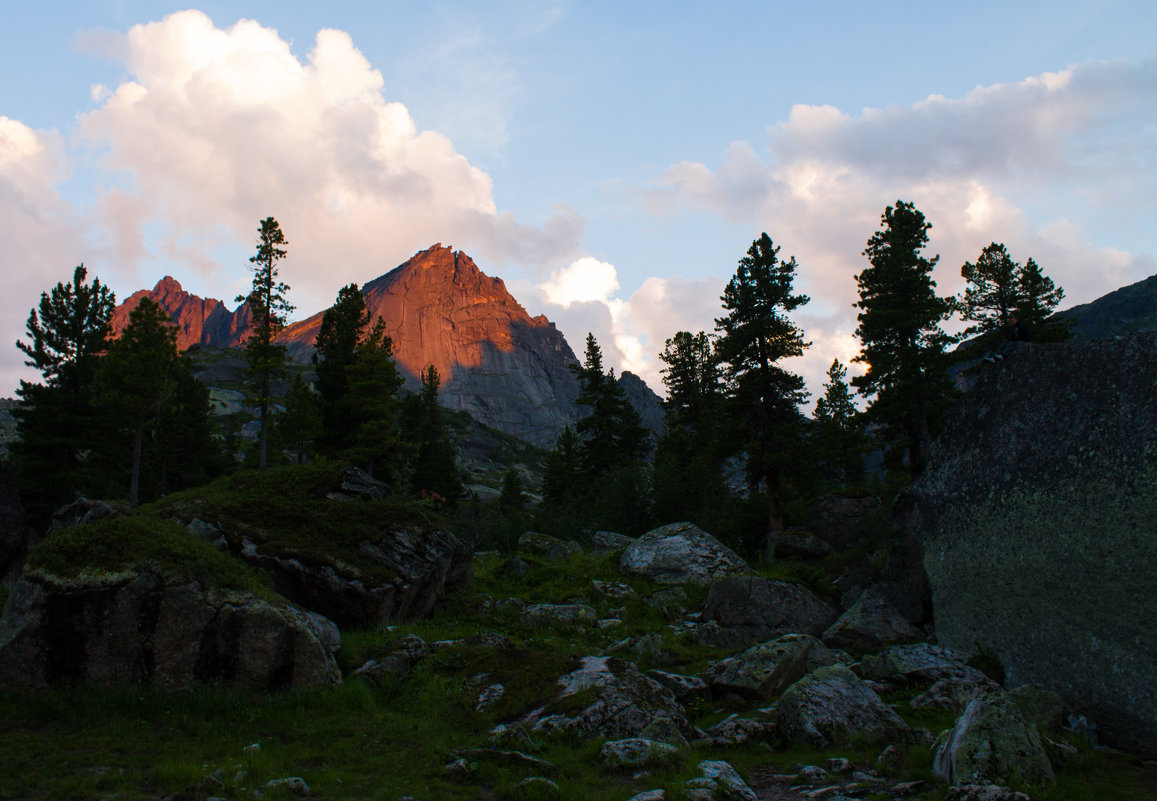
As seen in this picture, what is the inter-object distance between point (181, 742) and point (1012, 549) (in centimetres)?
1370

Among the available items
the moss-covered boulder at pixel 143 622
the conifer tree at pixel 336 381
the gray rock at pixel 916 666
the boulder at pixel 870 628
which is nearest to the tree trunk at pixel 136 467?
the conifer tree at pixel 336 381

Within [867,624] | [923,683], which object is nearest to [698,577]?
[867,624]

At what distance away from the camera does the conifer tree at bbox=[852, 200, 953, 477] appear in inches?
1196

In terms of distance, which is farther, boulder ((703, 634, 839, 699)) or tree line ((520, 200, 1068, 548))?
tree line ((520, 200, 1068, 548))

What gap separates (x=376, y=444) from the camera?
3819 cm

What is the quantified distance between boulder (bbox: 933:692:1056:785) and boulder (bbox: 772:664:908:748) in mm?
1654

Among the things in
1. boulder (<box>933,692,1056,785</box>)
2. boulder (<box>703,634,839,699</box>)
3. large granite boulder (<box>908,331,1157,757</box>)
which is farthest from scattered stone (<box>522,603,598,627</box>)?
boulder (<box>933,692,1056,785</box>)

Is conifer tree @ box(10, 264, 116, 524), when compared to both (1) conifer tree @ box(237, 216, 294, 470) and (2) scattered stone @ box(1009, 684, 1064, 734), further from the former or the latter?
(2) scattered stone @ box(1009, 684, 1064, 734)

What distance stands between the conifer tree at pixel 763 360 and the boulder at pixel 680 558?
7.74m

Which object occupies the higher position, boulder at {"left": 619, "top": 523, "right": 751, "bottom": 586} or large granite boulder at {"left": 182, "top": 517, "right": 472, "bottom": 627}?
large granite boulder at {"left": 182, "top": 517, "right": 472, "bottom": 627}

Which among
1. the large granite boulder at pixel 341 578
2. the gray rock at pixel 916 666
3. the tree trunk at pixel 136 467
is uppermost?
the tree trunk at pixel 136 467

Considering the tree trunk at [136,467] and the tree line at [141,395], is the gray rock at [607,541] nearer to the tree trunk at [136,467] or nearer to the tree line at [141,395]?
the tree line at [141,395]

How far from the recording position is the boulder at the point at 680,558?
2320cm

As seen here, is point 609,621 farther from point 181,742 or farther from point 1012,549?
point 181,742
